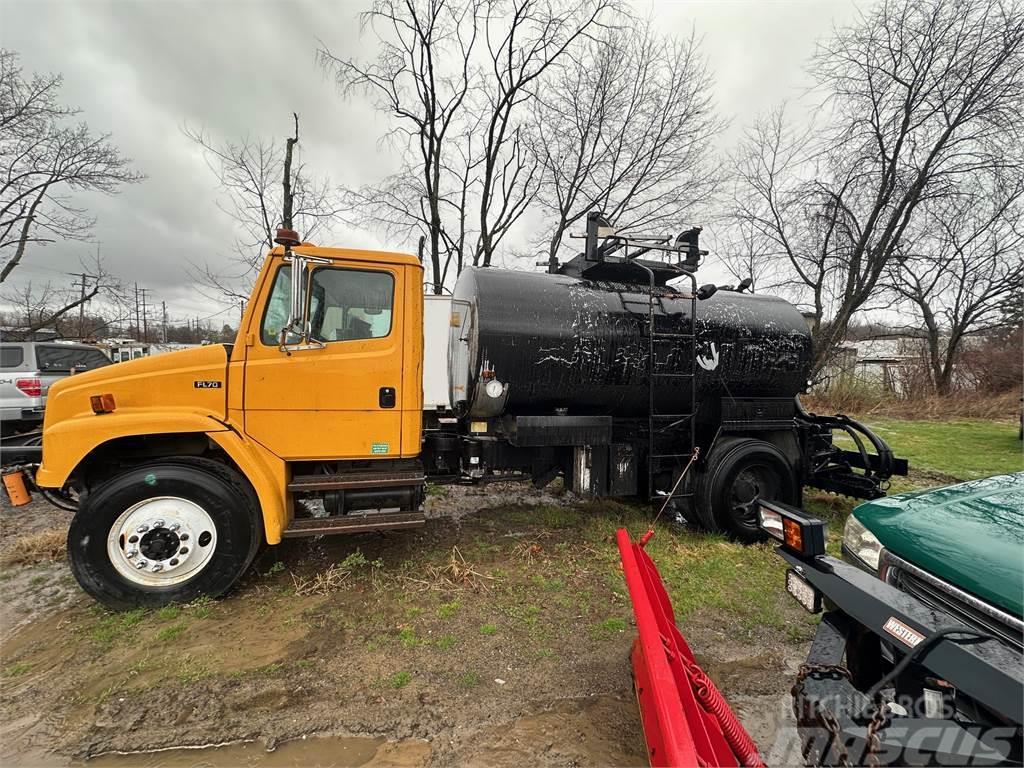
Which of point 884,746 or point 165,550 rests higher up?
point 884,746

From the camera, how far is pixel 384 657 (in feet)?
9.39

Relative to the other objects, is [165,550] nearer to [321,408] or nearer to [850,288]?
[321,408]

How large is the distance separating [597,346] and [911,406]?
19.4 m

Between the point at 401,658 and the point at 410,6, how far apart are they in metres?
16.6

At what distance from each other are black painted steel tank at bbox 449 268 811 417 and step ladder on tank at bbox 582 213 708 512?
0.09 ft

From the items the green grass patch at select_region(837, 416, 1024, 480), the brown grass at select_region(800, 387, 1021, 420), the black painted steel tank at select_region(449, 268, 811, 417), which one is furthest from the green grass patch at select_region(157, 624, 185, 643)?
the brown grass at select_region(800, 387, 1021, 420)

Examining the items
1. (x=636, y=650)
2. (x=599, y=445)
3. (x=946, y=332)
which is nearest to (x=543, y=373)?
(x=599, y=445)

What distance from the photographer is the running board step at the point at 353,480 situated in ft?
11.8

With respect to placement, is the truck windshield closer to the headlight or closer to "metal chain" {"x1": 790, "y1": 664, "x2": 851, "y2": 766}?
"metal chain" {"x1": 790, "y1": 664, "x2": 851, "y2": 766}

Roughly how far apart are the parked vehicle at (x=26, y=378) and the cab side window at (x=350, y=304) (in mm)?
6748

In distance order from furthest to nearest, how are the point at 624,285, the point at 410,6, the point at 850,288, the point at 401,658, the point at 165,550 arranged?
the point at 850,288 < the point at 410,6 < the point at 624,285 < the point at 165,550 < the point at 401,658

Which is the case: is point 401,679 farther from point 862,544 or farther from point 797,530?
point 862,544

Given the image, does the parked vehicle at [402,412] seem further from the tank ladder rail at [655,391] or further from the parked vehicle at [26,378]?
the parked vehicle at [26,378]

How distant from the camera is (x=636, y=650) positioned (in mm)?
2625
